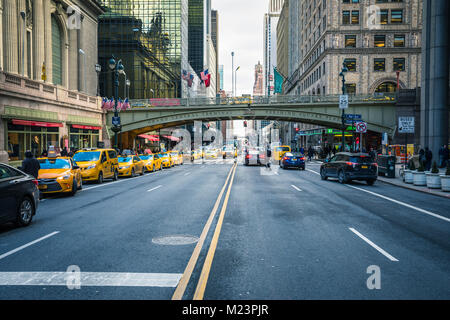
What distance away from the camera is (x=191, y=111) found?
4897cm

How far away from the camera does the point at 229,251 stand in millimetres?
6887

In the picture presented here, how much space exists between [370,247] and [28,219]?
26.0 ft

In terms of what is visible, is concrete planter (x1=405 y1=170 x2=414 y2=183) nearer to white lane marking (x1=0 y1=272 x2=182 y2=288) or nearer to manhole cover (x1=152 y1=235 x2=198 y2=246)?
manhole cover (x1=152 y1=235 x2=198 y2=246)

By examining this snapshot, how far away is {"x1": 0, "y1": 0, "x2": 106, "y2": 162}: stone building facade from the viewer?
2977 centimetres

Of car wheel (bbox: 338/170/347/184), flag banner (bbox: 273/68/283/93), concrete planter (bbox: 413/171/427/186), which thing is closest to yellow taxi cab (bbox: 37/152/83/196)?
car wheel (bbox: 338/170/347/184)

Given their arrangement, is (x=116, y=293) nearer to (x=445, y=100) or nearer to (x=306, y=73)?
(x=445, y=100)

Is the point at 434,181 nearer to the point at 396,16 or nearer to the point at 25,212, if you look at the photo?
the point at 25,212

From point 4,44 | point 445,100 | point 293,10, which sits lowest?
point 445,100

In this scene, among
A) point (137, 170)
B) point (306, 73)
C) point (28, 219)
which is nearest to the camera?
point (28, 219)

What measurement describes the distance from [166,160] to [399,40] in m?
45.2

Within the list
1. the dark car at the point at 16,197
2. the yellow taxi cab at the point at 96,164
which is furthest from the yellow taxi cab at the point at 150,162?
the dark car at the point at 16,197

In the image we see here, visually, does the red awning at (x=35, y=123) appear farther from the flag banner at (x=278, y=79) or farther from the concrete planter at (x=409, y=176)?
the flag banner at (x=278, y=79)

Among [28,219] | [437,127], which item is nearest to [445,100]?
[437,127]

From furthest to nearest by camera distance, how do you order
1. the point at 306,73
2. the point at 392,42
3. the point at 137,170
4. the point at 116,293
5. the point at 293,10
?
the point at 293,10
the point at 306,73
the point at 392,42
the point at 137,170
the point at 116,293
